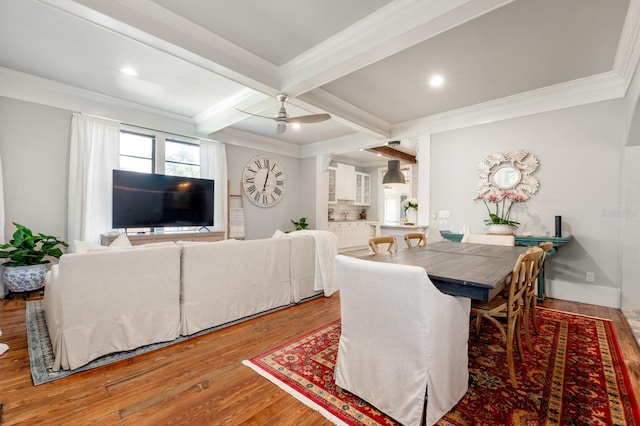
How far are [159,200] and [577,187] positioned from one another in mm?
6029

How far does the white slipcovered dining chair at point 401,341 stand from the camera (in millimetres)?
1390

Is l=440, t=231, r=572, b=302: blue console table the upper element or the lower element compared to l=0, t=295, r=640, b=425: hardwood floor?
upper

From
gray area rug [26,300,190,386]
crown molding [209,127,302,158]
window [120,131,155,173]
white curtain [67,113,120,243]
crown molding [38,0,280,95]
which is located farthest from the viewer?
crown molding [209,127,302,158]

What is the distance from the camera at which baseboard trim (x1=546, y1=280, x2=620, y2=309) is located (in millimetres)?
3377

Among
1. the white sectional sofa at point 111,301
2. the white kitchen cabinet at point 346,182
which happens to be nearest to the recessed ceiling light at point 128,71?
the white sectional sofa at point 111,301

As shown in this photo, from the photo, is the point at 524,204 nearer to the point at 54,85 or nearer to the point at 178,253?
the point at 178,253

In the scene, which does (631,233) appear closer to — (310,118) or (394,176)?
(394,176)

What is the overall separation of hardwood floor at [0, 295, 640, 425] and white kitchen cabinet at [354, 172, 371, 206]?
6661mm

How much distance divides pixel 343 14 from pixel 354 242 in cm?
650

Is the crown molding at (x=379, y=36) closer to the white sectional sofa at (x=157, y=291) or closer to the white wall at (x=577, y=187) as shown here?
the white sectional sofa at (x=157, y=291)

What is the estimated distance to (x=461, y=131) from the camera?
4531 mm

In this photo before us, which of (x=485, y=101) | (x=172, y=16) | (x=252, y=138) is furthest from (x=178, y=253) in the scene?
(x=485, y=101)

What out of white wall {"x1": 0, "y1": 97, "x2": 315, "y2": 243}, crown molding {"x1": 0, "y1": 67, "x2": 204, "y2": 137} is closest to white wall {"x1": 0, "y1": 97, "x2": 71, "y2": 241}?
white wall {"x1": 0, "y1": 97, "x2": 315, "y2": 243}

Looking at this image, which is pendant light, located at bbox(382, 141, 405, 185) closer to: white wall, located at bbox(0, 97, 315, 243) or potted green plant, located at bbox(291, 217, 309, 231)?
potted green plant, located at bbox(291, 217, 309, 231)
